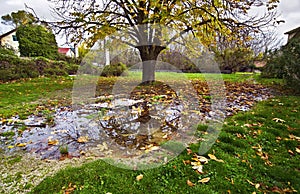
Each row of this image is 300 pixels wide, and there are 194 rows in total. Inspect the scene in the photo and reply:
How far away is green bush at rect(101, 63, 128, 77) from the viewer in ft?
42.9

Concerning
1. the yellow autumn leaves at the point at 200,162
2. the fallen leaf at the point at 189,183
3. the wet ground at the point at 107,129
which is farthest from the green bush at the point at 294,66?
the fallen leaf at the point at 189,183

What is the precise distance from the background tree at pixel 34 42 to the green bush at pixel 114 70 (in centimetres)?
459

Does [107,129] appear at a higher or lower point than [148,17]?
lower

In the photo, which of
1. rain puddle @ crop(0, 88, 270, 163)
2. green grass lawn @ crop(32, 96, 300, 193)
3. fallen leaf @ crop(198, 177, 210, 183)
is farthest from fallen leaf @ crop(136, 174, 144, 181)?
fallen leaf @ crop(198, 177, 210, 183)

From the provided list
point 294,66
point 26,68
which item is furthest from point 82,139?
point 26,68

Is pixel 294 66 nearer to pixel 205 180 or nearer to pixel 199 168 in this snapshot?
pixel 199 168

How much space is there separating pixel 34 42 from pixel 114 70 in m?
6.08

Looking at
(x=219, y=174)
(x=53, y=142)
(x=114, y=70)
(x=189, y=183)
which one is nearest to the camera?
(x=189, y=183)

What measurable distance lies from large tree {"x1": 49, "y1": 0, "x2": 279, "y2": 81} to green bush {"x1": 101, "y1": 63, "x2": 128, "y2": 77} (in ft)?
18.1

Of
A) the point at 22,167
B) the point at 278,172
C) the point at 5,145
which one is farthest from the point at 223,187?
the point at 5,145

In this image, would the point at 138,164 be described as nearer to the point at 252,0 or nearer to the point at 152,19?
the point at 152,19

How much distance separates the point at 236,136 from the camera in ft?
9.21

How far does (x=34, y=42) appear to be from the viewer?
13578 millimetres

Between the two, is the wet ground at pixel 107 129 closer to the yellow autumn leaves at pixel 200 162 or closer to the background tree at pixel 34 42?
the yellow autumn leaves at pixel 200 162
